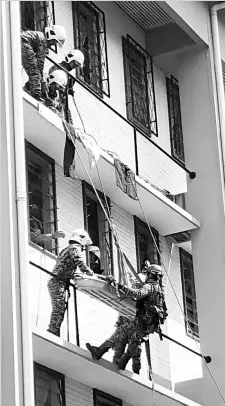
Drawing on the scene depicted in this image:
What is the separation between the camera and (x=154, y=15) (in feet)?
64.7

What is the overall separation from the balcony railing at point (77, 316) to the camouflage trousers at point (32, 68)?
1.85 m

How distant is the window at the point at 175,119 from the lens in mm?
20594

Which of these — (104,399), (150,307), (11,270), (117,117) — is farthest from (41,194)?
(11,270)

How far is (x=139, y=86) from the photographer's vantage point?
19812mm

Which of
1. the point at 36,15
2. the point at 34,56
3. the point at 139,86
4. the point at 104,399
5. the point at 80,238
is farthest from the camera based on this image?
the point at 139,86

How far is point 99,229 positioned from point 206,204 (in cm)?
187

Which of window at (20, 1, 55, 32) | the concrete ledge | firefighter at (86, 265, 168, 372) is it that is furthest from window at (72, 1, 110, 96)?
the concrete ledge

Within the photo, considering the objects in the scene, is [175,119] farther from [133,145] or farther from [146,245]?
[146,245]

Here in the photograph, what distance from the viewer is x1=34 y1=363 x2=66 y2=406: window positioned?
49.8 ft

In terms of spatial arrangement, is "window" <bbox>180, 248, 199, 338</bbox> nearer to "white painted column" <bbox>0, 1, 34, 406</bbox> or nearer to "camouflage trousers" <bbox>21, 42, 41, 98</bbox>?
"camouflage trousers" <bbox>21, 42, 41, 98</bbox>

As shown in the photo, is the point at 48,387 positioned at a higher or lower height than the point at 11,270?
higher

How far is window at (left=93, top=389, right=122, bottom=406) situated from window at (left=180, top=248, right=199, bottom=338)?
9.62ft

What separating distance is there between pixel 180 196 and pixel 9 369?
7167 mm

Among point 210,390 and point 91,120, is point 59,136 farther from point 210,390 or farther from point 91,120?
point 210,390
